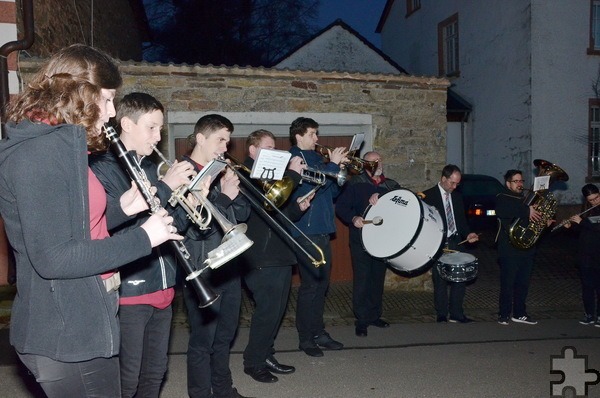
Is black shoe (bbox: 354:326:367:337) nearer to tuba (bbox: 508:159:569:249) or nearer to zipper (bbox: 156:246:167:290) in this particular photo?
tuba (bbox: 508:159:569:249)

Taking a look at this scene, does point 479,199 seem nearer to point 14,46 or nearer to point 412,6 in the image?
point 14,46

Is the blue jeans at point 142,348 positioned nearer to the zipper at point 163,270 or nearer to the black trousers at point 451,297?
the zipper at point 163,270

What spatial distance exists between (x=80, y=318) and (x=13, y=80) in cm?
605

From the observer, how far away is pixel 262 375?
4.75m

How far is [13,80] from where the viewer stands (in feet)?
23.1

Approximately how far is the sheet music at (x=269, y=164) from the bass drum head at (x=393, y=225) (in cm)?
189

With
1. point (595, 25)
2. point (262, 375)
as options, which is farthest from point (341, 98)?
point (595, 25)

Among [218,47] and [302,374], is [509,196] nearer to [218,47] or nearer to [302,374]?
[302,374]

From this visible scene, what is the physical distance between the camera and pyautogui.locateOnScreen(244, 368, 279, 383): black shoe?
4.73m

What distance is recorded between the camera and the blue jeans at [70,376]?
2.03 m

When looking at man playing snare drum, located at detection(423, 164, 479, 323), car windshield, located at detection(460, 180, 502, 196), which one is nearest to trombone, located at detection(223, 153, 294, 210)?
man playing snare drum, located at detection(423, 164, 479, 323)

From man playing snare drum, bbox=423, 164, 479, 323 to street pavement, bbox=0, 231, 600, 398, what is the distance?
0.74 feet

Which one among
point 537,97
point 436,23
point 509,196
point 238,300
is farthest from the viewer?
point 436,23

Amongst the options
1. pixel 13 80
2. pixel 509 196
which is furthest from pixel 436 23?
pixel 13 80
